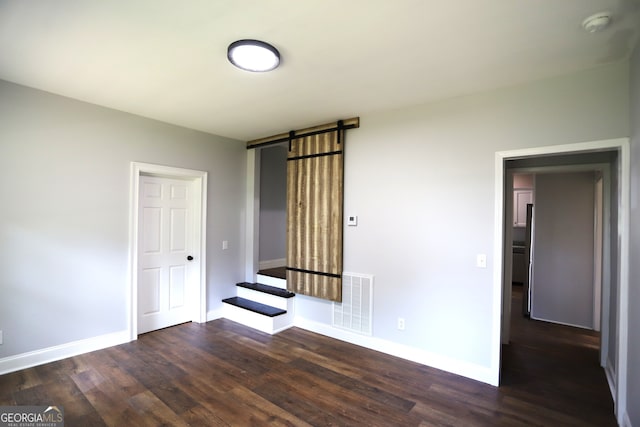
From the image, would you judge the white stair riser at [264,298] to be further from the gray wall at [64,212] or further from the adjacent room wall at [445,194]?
the gray wall at [64,212]

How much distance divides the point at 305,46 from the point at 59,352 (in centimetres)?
379

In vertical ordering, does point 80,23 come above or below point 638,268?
above

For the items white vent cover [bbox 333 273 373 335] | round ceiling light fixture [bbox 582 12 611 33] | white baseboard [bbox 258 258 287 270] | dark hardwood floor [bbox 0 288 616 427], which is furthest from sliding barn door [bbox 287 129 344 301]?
round ceiling light fixture [bbox 582 12 611 33]

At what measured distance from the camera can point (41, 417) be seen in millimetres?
2227

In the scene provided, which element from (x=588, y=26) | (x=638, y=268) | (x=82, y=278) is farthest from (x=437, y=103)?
(x=82, y=278)

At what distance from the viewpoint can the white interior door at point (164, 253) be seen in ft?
12.6

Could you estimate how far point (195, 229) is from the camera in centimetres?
429

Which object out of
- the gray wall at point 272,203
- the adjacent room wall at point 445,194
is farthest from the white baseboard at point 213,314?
the adjacent room wall at point 445,194

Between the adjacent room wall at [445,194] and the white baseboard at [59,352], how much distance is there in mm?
2812

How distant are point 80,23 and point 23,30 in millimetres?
458

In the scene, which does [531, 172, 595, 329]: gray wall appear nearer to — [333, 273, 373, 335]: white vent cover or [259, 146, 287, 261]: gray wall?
[333, 273, 373, 335]: white vent cover

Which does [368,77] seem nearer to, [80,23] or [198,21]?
[198,21]

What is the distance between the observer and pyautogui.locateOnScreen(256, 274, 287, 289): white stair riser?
14.9 ft

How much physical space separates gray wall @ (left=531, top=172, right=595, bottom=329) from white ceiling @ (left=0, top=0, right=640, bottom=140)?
2716 millimetres
